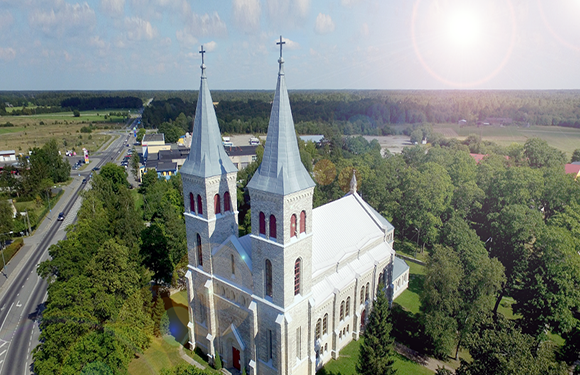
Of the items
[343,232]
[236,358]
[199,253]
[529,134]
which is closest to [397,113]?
[529,134]

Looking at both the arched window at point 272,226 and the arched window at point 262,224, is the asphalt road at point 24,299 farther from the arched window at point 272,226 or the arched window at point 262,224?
the arched window at point 272,226

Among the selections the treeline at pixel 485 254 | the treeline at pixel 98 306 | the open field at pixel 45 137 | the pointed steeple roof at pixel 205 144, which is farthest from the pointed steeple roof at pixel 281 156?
the open field at pixel 45 137

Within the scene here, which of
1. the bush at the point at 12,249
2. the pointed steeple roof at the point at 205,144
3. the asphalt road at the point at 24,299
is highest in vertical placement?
the pointed steeple roof at the point at 205,144

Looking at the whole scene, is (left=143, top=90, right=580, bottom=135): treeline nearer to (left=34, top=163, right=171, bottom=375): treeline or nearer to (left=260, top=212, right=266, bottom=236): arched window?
(left=260, top=212, right=266, bottom=236): arched window

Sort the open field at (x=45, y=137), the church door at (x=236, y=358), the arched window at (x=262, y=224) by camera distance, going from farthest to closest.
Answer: the open field at (x=45, y=137) < the church door at (x=236, y=358) < the arched window at (x=262, y=224)

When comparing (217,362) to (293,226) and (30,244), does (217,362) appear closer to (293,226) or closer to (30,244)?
(293,226)

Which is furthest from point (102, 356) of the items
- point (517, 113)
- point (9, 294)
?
point (517, 113)

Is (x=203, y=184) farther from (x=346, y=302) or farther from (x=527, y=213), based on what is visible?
(x=527, y=213)

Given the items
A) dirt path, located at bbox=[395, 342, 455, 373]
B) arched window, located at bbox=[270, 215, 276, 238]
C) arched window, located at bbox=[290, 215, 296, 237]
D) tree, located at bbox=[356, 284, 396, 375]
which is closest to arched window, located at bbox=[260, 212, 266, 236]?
arched window, located at bbox=[270, 215, 276, 238]
